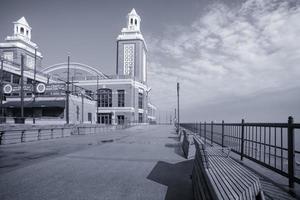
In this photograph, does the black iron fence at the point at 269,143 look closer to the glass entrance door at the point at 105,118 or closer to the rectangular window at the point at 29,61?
the glass entrance door at the point at 105,118

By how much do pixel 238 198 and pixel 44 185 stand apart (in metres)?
4.95

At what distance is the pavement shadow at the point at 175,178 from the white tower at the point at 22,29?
337 ft

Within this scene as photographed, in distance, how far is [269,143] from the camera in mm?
5789

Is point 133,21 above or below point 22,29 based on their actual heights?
above

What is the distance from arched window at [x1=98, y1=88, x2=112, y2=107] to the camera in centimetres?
7119

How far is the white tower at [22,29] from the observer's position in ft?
297

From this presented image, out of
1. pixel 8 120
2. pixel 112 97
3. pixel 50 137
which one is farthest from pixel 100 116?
pixel 50 137

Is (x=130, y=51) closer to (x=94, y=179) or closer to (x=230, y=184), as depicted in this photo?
(x=94, y=179)

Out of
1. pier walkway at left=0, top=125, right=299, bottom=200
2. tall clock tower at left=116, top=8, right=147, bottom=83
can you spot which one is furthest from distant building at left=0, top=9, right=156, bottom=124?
pier walkway at left=0, top=125, right=299, bottom=200

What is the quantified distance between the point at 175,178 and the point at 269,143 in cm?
277

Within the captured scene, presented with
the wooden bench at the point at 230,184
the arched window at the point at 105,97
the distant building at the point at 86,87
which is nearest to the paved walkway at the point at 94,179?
the wooden bench at the point at 230,184

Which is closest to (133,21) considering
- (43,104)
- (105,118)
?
(105,118)

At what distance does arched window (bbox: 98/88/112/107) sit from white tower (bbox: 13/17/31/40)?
48.9 metres

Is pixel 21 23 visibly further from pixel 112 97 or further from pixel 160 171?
pixel 160 171
